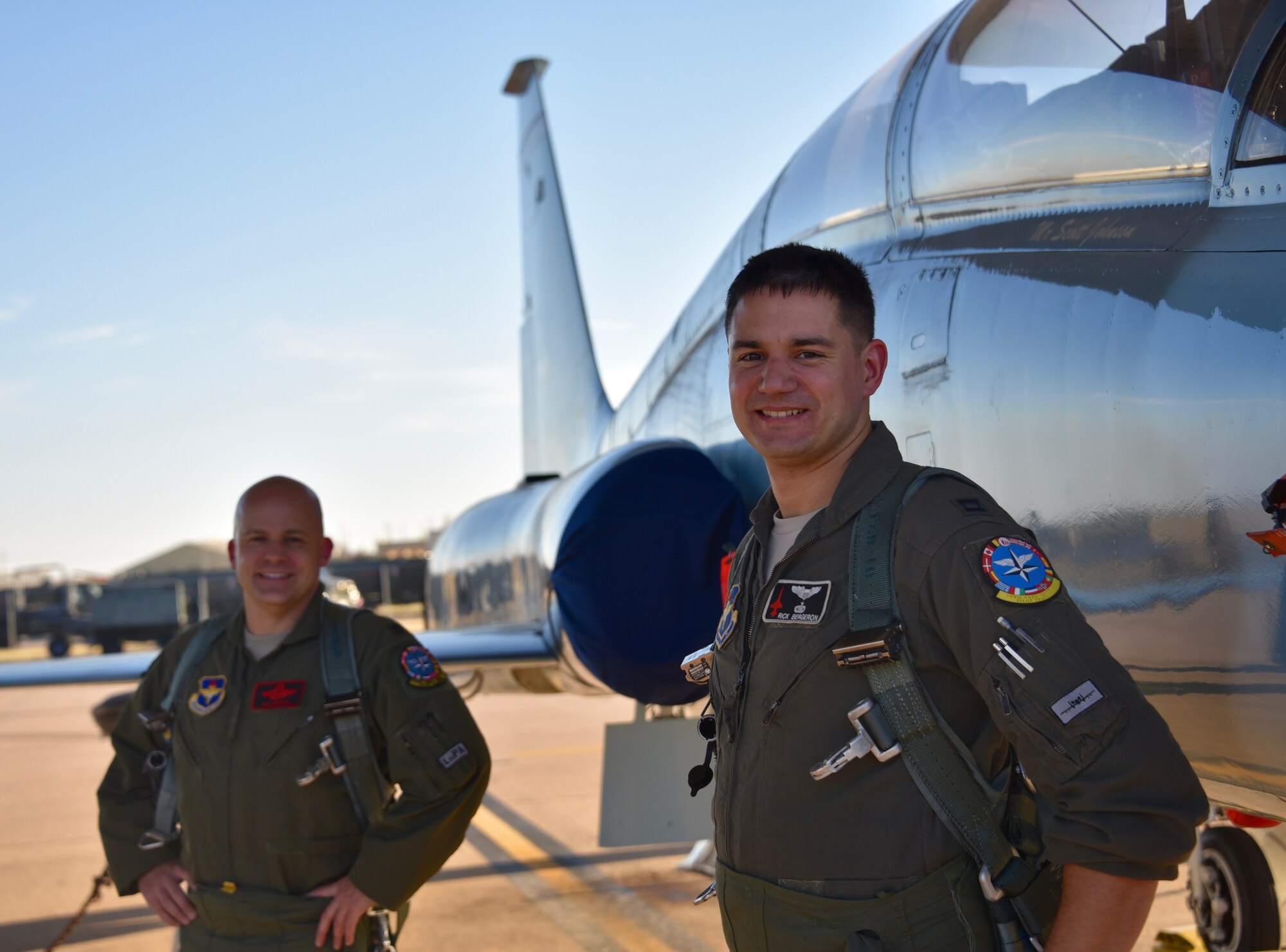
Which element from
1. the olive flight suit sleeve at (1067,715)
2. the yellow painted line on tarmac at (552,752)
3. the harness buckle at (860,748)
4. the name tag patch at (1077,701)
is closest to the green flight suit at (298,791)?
the harness buckle at (860,748)

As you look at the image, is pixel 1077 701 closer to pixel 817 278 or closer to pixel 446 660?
pixel 817 278

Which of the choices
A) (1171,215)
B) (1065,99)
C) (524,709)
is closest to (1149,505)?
(1171,215)

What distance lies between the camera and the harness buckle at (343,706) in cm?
305

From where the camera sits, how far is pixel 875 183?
3.25 metres

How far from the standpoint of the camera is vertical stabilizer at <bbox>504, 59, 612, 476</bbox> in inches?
341

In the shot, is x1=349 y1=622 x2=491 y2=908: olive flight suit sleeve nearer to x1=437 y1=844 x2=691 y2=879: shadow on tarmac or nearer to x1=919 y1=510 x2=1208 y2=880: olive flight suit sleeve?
x1=919 y1=510 x2=1208 y2=880: olive flight suit sleeve

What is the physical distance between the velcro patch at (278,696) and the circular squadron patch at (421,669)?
0.29 m

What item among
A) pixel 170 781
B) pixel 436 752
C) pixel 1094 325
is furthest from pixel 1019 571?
pixel 170 781

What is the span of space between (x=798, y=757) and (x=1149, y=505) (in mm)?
786

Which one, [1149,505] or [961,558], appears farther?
[1149,505]

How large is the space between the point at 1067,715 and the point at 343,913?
2174 millimetres

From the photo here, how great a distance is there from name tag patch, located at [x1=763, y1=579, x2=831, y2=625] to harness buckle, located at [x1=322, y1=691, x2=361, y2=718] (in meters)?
1.60

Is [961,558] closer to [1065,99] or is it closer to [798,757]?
[798,757]

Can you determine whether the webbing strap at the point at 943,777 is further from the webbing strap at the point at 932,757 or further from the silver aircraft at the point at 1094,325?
the silver aircraft at the point at 1094,325
